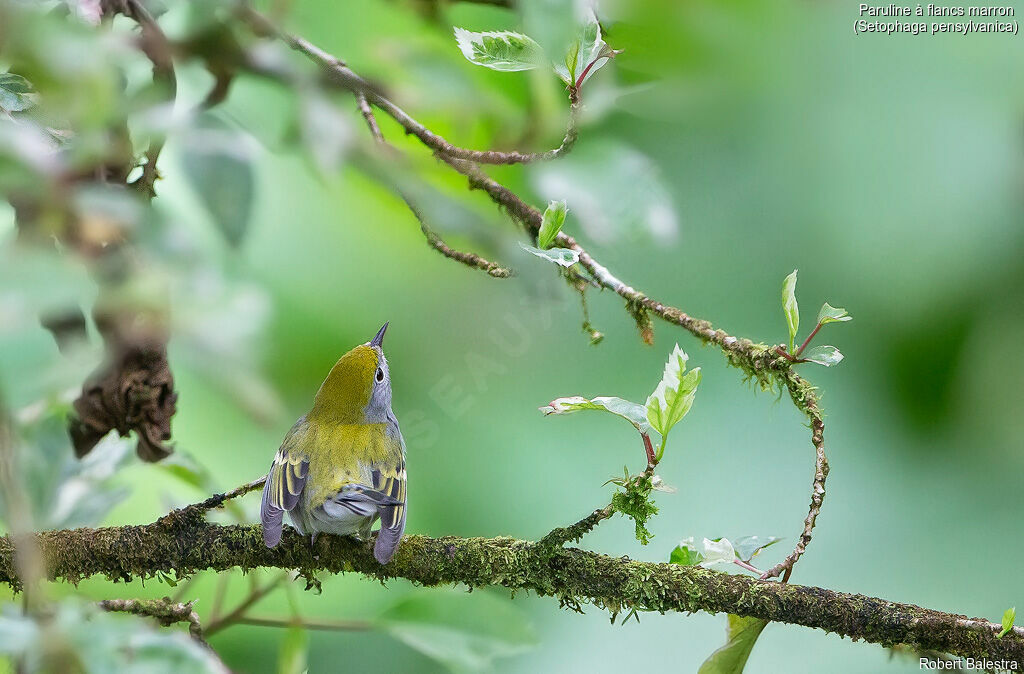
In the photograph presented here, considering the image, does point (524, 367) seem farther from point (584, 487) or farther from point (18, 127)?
point (18, 127)

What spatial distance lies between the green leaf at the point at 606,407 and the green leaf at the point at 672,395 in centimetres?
2

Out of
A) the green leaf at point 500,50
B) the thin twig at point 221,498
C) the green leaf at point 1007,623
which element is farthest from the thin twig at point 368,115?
the green leaf at point 1007,623

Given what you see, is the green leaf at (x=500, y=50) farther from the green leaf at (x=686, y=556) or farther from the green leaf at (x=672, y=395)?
the green leaf at (x=686, y=556)

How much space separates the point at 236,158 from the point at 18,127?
0.49 ft

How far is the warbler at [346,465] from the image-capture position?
3.53 feet

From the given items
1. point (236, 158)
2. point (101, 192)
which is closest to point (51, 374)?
point (101, 192)

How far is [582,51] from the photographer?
29.4 inches

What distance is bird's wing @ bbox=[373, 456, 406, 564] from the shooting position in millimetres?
975

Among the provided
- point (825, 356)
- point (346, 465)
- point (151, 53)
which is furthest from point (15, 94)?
point (346, 465)

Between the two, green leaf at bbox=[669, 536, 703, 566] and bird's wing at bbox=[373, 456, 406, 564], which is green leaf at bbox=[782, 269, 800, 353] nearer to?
green leaf at bbox=[669, 536, 703, 566]

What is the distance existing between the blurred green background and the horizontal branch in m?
0.87

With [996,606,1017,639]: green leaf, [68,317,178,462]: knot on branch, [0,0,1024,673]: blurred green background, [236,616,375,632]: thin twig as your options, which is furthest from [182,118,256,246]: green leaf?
[0,0,1024,673]: blurred green background

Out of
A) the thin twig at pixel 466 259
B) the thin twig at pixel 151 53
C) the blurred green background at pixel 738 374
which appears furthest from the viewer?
the blurred green background at pixel 738 374

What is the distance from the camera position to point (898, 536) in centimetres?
210
